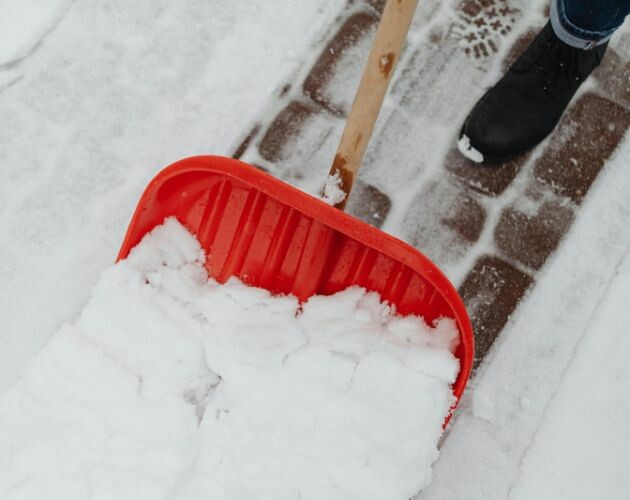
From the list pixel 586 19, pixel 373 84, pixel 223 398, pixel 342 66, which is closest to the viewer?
pixel 373 84

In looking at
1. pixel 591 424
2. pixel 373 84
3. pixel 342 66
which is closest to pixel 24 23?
pixel 342 66

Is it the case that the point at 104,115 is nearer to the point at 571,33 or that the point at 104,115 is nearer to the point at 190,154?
the point at 190,154

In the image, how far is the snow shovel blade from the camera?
1.29 meters

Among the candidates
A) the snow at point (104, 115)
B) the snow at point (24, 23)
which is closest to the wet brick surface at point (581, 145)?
the snow at point (104, 115)

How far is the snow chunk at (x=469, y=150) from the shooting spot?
1614 millimetres

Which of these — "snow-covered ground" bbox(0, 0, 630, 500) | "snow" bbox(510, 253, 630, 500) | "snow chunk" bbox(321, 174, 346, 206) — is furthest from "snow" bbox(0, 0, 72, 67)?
"snow" bbox(510, 253, 630, 500)

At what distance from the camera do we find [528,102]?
1.62 m

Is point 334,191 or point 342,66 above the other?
point 342,66

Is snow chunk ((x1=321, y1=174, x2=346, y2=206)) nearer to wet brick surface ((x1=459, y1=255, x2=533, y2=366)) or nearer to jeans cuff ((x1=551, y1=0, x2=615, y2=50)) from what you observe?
wet brick surface ((x1=459, y1=255, x2=533, y2=366))

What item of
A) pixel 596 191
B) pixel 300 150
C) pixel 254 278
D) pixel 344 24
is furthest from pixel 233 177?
pixel 596 191

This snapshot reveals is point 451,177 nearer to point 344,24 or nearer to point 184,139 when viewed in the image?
point 344,24

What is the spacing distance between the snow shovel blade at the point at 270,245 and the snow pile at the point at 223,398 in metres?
0.03

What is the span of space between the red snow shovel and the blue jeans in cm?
57

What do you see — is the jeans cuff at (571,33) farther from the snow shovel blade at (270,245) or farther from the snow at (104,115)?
the snow shovel blade at (270,245)
